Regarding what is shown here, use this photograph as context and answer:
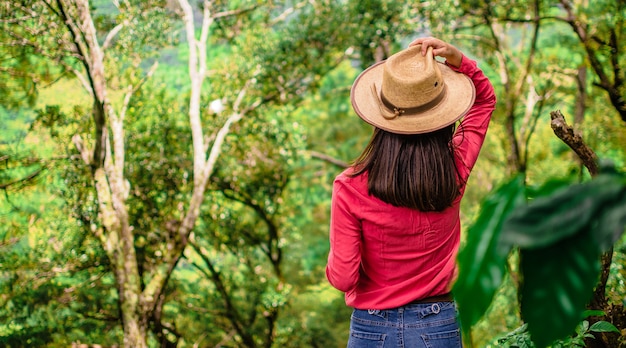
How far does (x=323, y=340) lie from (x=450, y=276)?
852 centimetres

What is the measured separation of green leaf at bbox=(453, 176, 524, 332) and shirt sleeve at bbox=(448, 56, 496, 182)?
53.5 inches

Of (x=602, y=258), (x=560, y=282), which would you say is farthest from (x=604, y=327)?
(x=560, y=282)

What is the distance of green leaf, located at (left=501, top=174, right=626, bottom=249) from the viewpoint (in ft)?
1.67

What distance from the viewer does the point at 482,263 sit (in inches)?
22.7

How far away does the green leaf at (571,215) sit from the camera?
1.67 ft

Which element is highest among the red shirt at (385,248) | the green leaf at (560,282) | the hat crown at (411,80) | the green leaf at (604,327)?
the hat crown at (411,80)

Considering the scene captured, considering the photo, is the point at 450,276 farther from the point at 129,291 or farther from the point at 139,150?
the point at 139,150

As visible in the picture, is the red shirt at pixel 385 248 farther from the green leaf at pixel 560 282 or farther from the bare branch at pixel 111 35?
the bare branch at pixel 111 35

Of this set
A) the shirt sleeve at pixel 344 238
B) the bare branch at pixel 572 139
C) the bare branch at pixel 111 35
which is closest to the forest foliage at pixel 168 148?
the bare branch at pixel 111 35

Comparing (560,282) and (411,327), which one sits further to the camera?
(411,327)

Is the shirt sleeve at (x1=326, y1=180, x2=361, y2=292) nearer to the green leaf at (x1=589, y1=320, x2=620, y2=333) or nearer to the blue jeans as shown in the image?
the blue jeans

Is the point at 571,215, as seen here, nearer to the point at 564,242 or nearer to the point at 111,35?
the point at 564,242

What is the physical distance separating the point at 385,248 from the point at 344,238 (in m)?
0.13

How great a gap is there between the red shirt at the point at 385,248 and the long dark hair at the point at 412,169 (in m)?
0.04
